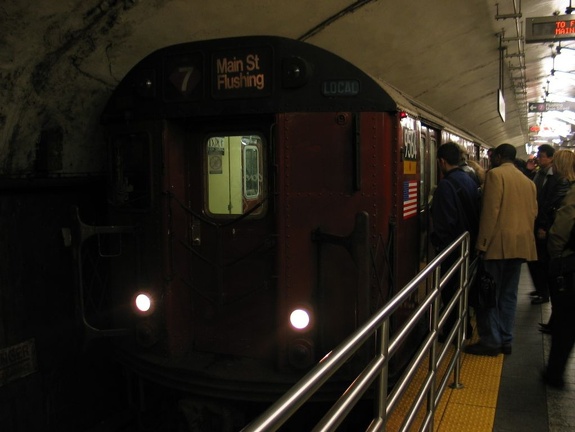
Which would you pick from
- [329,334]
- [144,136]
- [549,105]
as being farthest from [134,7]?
[549,105]

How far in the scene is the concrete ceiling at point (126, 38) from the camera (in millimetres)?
4273

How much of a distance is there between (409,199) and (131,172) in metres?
2.11

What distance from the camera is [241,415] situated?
362 centimetres

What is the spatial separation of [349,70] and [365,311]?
1563mm

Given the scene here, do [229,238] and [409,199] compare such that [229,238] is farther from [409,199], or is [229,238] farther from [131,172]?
[409,199]

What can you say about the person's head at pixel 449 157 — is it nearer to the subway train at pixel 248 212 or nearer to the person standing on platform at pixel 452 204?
the person standing on platform at pixel 452 204

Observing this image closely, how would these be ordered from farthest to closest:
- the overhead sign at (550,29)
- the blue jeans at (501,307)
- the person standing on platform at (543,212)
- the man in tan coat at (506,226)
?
the overhead sign at (550,29) < the person standing on platform at (543,212) < the blue jeans at (501,307) < the man in tan coat at (506,226)

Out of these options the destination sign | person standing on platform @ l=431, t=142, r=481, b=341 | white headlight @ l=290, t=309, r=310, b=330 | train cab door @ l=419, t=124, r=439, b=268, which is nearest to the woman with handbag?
person standing on platform @ l=431, t=142, r=481, b=341

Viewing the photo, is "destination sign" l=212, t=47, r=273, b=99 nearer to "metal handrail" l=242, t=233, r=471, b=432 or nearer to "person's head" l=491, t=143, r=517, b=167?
"metal handrail" l=242, t=233, r=471, b=432

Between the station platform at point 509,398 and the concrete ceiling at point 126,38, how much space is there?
3.76 meters

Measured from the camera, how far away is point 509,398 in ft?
12.4

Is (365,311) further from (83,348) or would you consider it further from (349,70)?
(83,348)

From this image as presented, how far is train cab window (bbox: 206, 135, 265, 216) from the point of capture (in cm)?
385

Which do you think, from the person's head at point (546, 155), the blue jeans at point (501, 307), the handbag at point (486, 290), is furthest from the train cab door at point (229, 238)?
the person's head at point (546, 155)
